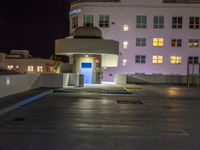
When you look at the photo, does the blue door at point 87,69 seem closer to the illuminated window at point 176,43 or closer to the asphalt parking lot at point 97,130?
the illuminated window at point 176,43

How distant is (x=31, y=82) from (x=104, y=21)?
28.8 metres

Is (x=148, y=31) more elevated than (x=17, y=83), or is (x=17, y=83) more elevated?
(x=148, y=31)

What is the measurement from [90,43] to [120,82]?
800cm

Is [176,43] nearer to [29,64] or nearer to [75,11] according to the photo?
[75,11]

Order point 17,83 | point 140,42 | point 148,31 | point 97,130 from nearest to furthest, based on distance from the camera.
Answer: point 97,130 < point 17,83 < point 140,42 < point 148,31

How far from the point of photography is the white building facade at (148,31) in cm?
5378

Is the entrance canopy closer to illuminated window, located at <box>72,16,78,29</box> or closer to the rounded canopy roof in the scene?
the rounded canopy roof

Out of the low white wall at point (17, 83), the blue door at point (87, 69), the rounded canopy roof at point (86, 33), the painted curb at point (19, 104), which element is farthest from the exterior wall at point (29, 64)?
the painted curb at point (19, 104)

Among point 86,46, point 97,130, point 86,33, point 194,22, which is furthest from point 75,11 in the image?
point 97,130

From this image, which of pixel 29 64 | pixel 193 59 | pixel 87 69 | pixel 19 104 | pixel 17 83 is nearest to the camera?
pixel 19 104

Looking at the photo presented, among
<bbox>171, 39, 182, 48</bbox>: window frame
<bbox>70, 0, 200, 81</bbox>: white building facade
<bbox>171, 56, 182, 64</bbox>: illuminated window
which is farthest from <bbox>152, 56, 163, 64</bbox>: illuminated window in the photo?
<bbox>171, 39, 182, 48</bbox>: window frame

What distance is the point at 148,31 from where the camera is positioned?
54219 mm

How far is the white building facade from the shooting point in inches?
2117

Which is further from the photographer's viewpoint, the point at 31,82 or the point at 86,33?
the point at 86,33
